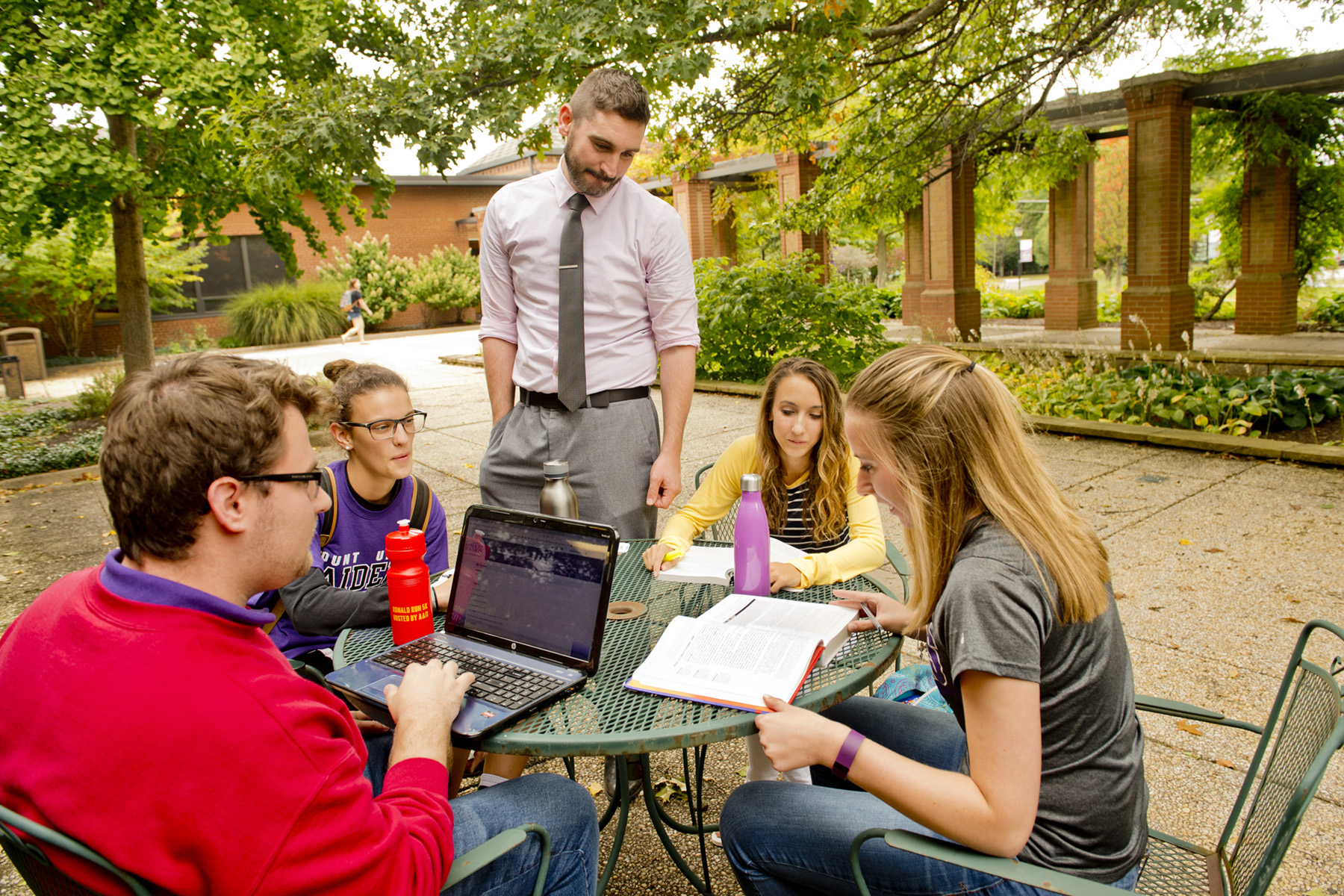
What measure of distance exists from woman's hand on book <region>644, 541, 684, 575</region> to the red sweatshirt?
4.41 feet

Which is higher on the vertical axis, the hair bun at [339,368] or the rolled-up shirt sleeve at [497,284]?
the rolled-up shirt sleeve at [497,284]

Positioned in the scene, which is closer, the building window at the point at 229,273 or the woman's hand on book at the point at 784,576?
the woman's hand on book at the point at 784,576

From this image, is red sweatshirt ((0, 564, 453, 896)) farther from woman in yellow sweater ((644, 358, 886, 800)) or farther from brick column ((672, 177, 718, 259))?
brick column ((672, 177, 718, 259))

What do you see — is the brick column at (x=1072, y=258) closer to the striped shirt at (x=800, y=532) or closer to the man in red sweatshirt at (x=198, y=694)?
the striped shirt at (x=800, y=532)

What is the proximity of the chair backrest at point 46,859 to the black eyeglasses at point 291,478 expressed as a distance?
1.63ft

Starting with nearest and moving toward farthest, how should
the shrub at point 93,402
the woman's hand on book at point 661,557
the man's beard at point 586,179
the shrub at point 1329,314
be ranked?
1. the woman's hand on book at point 661,557
2. the man's beard at point 586,179
3. the shrub at point 93,402
4. the shrub at point 1329,314

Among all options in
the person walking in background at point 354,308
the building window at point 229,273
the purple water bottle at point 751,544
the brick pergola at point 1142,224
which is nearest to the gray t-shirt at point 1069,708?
the purple water bottle at point 751,544

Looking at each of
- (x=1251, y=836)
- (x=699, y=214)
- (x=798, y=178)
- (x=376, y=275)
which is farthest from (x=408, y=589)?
(x=376, y=275)

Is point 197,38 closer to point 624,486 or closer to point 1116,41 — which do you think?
point 624,486

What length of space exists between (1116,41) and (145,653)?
10585mm

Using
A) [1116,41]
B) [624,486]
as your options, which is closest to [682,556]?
[624,486]

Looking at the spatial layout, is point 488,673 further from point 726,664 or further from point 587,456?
point 587,456

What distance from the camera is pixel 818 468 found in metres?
2.94

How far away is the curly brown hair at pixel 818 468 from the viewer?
290 centimetres
